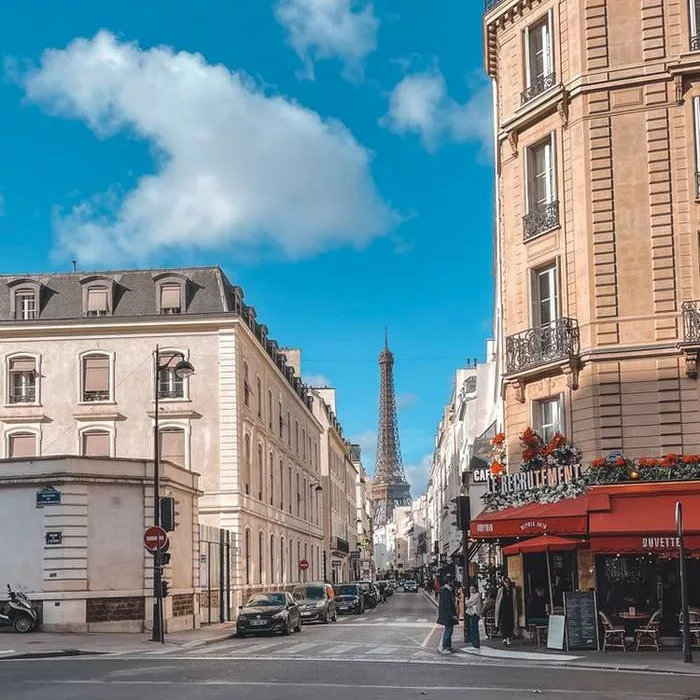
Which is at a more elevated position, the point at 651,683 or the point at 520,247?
the point at 520,247

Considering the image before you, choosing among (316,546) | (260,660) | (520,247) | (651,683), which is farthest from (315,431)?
(651,683)

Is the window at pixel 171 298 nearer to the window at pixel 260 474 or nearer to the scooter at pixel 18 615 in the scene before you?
the window at pixel 260 474

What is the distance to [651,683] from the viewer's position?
16922mm

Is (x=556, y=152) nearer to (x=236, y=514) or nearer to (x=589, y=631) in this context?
(x=589, y=631)

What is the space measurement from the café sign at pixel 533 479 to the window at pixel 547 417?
1.04 meters

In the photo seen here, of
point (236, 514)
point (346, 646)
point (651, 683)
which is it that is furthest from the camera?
point (236, 514)

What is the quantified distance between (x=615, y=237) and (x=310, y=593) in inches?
897

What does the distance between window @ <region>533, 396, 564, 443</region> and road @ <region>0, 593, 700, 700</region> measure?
5.78 meters

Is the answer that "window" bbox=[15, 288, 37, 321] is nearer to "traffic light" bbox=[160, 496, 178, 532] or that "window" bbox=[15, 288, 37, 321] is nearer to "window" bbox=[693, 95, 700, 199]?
"traffic light" bbox=[160, 496, 178, 532]

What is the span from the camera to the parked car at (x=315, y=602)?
41969 mm

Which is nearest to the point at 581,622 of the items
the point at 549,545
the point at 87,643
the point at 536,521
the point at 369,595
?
the point at 549,545

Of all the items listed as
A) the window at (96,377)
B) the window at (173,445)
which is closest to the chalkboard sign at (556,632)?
the window at (173,445)

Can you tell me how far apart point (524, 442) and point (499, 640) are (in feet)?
15.7

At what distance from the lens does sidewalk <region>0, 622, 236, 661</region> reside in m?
24.1
